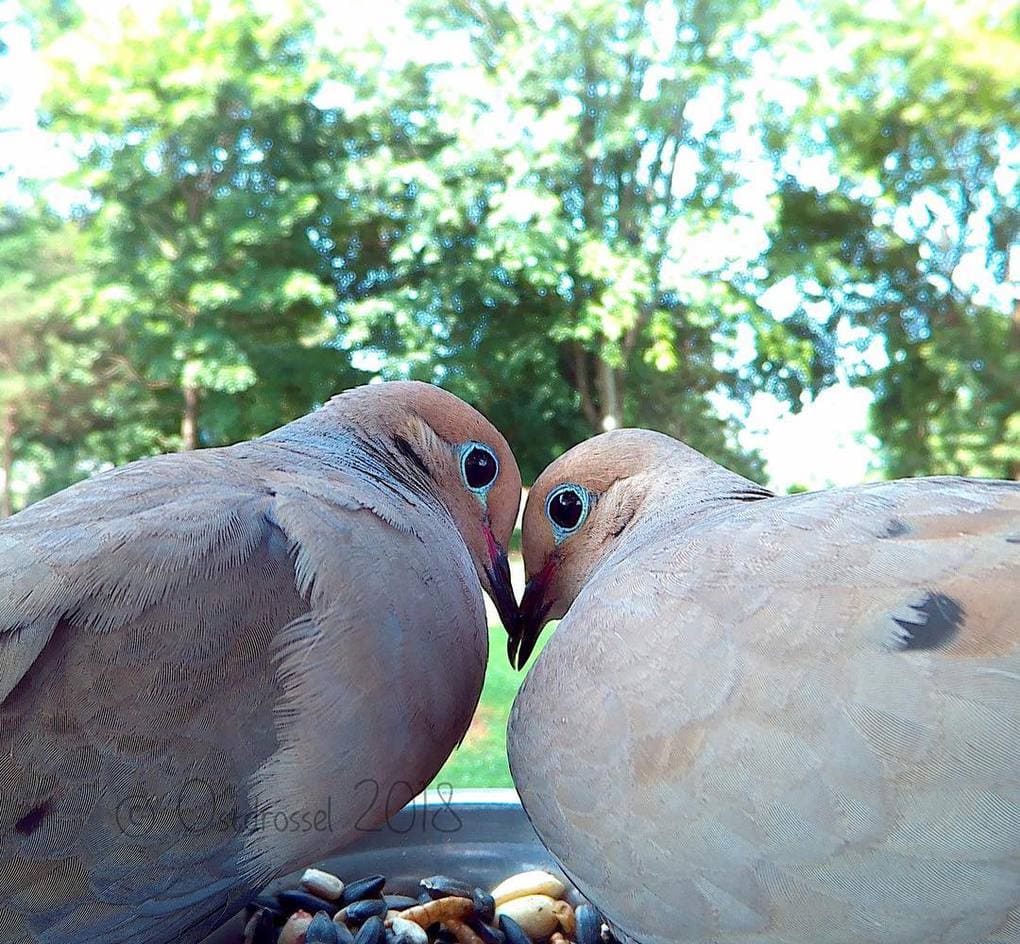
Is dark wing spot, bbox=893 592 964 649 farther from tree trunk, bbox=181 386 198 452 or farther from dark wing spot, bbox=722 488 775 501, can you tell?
tree trunk, bbox=181 386 198 452

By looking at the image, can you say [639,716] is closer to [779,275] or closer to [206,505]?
[206,505]

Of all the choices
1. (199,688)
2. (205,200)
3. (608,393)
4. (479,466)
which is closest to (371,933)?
(199,688)

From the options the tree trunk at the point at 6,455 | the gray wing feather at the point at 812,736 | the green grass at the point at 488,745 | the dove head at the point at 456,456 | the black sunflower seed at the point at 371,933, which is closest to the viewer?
the gray wing feather at the point at 812,736

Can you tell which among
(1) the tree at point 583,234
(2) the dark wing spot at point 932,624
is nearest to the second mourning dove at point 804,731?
(2) the dark wing spot at point 932,624

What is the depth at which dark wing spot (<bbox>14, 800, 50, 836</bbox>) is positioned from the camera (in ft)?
1.70

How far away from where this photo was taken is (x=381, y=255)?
2.97 meters

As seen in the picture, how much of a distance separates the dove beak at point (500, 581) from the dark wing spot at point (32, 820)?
1.56 ft

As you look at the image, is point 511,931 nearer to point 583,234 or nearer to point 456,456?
point 456,456

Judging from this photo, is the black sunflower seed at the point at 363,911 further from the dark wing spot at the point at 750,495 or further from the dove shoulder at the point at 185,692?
the dark wing spot at the point at 750,495

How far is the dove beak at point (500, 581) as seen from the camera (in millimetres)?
921

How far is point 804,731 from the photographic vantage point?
0.48 meters

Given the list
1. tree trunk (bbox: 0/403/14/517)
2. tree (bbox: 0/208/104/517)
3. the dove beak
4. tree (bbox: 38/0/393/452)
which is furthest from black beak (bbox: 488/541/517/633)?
tree (bbox: 0/208/104/517)

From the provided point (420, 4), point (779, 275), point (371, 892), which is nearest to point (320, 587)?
point (371, 892)

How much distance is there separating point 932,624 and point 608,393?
7.02 ft
